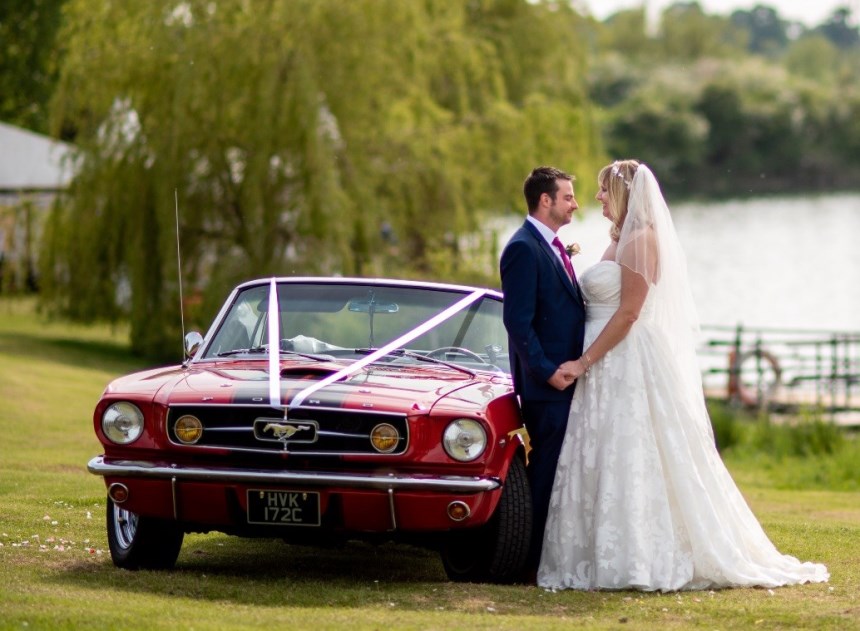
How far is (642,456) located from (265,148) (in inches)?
676

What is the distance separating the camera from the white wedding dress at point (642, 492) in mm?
7160

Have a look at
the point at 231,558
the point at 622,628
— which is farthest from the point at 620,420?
the point at 231,558

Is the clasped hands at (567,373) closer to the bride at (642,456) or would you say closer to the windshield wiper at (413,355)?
the bride at (642,456)

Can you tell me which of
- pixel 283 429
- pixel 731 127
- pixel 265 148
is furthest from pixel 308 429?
pixel 731 127

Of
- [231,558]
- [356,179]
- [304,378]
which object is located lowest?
[231,558]

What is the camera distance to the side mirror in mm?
8148

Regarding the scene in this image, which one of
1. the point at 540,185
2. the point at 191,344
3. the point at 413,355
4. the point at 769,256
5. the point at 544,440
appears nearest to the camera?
the point at 544,440

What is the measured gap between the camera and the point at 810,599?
6.77 m

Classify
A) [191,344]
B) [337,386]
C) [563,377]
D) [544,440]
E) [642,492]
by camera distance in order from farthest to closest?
[191,344] < [544,440] < [563,377] < [642,492] < [337,386]

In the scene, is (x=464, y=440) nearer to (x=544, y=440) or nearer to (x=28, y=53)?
(x=544, y=440)

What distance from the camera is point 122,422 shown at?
7.02 m

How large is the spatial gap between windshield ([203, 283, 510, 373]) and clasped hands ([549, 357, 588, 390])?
0.69 meters

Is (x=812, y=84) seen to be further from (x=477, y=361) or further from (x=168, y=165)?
(x=477, y=361)

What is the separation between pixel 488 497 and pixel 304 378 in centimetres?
106
